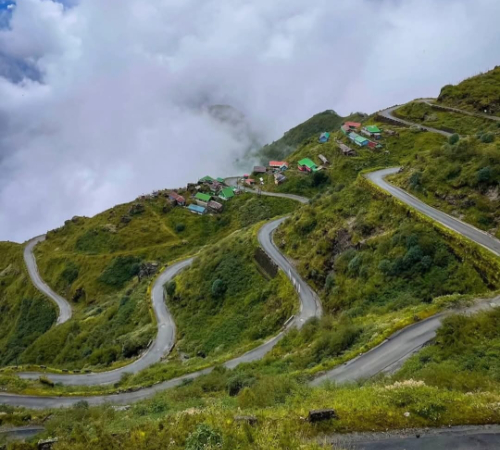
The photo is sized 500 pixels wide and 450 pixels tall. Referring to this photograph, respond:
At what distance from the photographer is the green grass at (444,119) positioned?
302 ft

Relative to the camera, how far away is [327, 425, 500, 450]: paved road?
13.1m

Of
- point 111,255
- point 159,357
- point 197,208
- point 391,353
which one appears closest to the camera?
point 391,353

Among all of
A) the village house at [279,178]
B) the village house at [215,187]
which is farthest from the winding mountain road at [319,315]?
the village house at [215,187]

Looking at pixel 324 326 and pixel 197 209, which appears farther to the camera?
pixel 197 209

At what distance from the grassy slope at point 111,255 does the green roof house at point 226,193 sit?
14.8ft

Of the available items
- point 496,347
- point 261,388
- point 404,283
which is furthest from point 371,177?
point 261,388

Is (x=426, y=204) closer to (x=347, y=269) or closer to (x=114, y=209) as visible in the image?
(x=347, y=269)

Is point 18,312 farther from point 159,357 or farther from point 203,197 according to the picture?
point 159,357

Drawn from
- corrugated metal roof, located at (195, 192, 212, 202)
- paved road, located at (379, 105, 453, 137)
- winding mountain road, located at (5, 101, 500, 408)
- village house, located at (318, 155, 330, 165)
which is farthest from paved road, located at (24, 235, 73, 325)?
paved road, located at (379, 105, 453, 137)

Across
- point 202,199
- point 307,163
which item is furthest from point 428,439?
point 202,199

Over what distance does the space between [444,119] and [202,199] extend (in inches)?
3007

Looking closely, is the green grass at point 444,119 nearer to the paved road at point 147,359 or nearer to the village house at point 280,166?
the village house at point 280,166

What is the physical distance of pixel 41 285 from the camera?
4486 inches

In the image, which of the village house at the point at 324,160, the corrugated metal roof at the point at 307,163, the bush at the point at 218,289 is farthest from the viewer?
the corrugated metal roof at the point at 307,163
